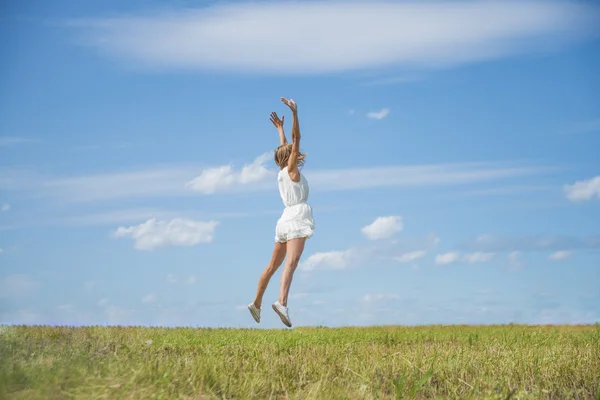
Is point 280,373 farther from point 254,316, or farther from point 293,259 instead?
point 254,316

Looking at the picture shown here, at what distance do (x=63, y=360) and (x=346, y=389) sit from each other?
2387 mm

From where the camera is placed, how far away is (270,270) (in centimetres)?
1141

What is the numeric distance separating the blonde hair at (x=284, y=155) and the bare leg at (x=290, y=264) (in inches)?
49.1

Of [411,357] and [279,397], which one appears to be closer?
[279,397]

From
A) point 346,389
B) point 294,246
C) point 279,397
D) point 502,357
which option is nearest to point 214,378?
point 279,397

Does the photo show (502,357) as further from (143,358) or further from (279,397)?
(143,358)

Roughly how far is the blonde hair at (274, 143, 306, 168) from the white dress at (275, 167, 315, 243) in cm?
21

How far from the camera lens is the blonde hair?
10.8 meters

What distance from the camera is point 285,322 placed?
1097 centimetres

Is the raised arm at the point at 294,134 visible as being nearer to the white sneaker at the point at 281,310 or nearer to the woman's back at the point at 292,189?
the woman's back at the point at 292,189

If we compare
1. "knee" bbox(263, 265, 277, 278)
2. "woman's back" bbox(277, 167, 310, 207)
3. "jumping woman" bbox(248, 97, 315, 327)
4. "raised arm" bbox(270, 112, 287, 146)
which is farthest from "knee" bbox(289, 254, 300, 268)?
"raised arm" bbox(270, 112, 287, 146)

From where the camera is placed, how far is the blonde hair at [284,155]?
35.6ft

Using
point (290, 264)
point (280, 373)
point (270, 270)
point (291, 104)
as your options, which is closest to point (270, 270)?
point (270, 270)

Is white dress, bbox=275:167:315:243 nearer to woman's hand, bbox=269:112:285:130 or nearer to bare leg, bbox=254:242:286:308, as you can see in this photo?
bare leg, bbox=254:242:286:308
